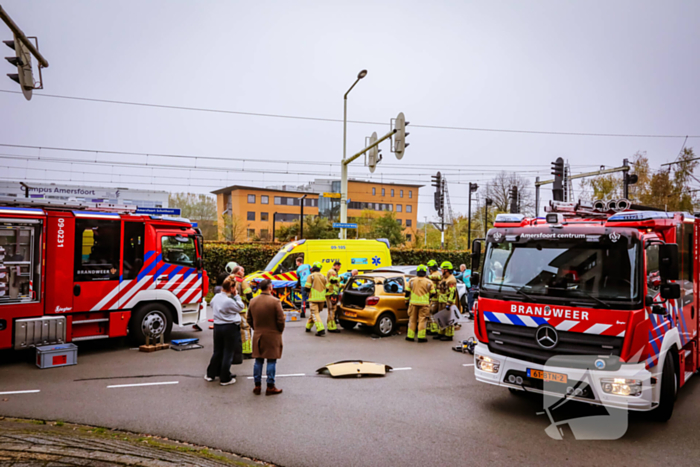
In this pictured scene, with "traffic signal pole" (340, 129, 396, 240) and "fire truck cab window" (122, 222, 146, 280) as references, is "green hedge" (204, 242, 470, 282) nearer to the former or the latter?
"traffic signal pole" (340, 129, 396, 240)

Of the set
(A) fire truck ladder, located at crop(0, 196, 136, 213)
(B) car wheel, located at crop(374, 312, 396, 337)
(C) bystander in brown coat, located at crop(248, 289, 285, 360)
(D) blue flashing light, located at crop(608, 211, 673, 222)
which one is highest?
(A) fire truck ladder, located at crop(0, 196, 136, 213)

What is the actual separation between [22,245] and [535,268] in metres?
8.90

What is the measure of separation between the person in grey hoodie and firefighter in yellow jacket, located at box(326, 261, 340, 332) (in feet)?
15.1

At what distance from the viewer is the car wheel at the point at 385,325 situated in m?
12.5

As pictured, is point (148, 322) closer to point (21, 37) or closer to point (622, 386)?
point (21, 37)

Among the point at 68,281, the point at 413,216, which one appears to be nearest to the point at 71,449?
the point at 68,281

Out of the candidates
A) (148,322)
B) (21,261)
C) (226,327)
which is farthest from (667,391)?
(21,261)

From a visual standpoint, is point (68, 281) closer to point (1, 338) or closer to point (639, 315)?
point (1, 338)

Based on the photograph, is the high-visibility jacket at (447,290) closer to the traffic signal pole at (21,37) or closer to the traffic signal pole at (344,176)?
the traffic signal pole at (344,176)

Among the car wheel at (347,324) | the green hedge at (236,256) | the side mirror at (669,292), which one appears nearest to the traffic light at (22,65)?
the car wheel at (347,324)

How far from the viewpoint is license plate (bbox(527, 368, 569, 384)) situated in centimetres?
582

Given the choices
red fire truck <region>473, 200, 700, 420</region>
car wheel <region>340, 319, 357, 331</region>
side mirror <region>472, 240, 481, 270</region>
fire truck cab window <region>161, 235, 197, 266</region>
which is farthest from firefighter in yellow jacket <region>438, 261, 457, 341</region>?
fire truck cab window <region>161, 235, 197, 266</region>

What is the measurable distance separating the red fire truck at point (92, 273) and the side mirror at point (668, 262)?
9.11m

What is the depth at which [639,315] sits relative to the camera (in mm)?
5625
